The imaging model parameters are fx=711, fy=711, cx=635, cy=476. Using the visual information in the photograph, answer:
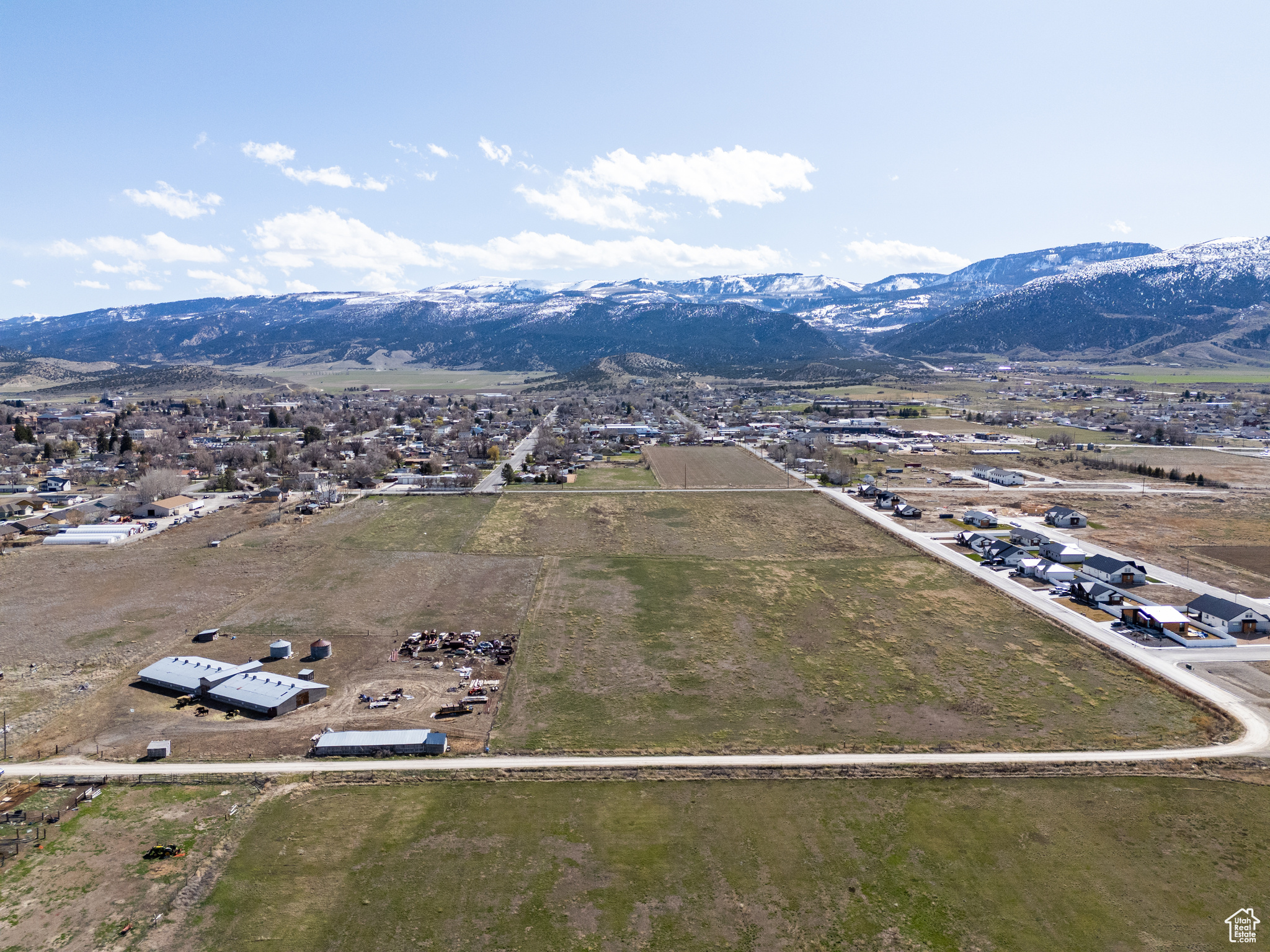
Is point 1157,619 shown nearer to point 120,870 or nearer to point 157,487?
point 120,870

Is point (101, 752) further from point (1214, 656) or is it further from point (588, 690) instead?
point (1214, 656)

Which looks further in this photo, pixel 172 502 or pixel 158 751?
pixel 172 502

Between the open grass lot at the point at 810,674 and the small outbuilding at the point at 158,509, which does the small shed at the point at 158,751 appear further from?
the small outbuilding at the point at 158,509

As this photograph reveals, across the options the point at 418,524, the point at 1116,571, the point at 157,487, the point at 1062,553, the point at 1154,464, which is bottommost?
the point at 1154,464

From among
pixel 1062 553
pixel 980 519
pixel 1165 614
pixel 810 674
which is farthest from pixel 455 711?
pixel 980 519

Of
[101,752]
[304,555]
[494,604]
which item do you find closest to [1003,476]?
[494,604]
